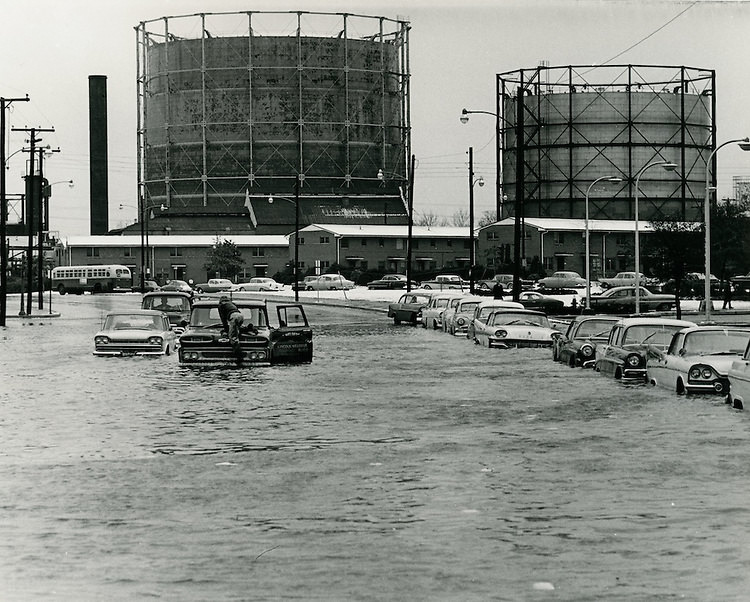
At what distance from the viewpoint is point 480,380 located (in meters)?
27.4

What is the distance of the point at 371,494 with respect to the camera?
12.5 m

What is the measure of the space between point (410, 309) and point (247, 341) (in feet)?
95.2

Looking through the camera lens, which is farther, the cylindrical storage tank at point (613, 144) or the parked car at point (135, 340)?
the cylindrical storage tank at point (613, 144)

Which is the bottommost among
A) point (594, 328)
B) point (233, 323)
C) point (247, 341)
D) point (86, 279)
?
point (247, 341)

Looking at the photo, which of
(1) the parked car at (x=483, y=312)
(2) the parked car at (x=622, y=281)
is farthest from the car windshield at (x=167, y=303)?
(2) the parked car at (x=622, y=281)

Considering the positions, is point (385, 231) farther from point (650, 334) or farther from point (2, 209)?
point (650, 334)

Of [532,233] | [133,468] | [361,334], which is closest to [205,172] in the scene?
[532,233]

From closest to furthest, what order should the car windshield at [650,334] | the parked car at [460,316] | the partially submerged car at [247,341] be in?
the car windshield at [650,334]
the partially submerged car at [247,341]
the parked car at [460,316]

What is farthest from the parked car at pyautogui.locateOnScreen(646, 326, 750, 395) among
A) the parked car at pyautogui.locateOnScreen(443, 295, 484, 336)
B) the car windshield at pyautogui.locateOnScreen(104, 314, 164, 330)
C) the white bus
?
the white bus

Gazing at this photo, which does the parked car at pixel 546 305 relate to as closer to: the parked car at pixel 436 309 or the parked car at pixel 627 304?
the parked car at pixel 627 304

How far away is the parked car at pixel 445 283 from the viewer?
343ft

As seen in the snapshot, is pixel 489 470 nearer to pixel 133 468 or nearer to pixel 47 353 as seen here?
pixel 133 468

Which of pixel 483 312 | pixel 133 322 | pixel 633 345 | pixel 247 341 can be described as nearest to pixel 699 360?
pixel 633 345

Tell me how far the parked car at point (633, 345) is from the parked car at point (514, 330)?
1039 cm
